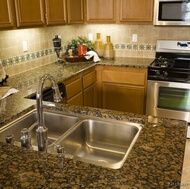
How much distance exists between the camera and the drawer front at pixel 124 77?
301 centimetres

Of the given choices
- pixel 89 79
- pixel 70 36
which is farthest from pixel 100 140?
pixel 70 36

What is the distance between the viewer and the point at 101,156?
1.47 metres

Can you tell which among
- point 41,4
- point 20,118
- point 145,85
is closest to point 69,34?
point 41,4

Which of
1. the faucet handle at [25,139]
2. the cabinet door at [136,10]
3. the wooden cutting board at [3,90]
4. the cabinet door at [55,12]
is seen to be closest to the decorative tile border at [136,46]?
the cabinet door at [136,10]

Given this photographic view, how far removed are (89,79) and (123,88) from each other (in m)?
0.47

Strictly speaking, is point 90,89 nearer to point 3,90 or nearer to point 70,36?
point 70,36

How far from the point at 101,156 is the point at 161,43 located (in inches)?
91.1

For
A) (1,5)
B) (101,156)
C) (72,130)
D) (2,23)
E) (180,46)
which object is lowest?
(101,156)

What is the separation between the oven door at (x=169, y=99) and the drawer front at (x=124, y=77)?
0.12 m

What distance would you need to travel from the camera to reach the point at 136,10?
10.0 feet

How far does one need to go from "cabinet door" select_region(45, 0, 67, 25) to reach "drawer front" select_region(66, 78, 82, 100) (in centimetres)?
68

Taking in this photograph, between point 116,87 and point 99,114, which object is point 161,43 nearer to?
point 116,87

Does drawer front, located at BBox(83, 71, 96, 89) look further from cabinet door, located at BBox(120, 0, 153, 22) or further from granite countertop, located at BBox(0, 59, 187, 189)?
granite countertop, located at BBox(0, 59, 187, 189)

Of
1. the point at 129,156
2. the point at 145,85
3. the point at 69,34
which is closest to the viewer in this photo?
the point at 129,156
